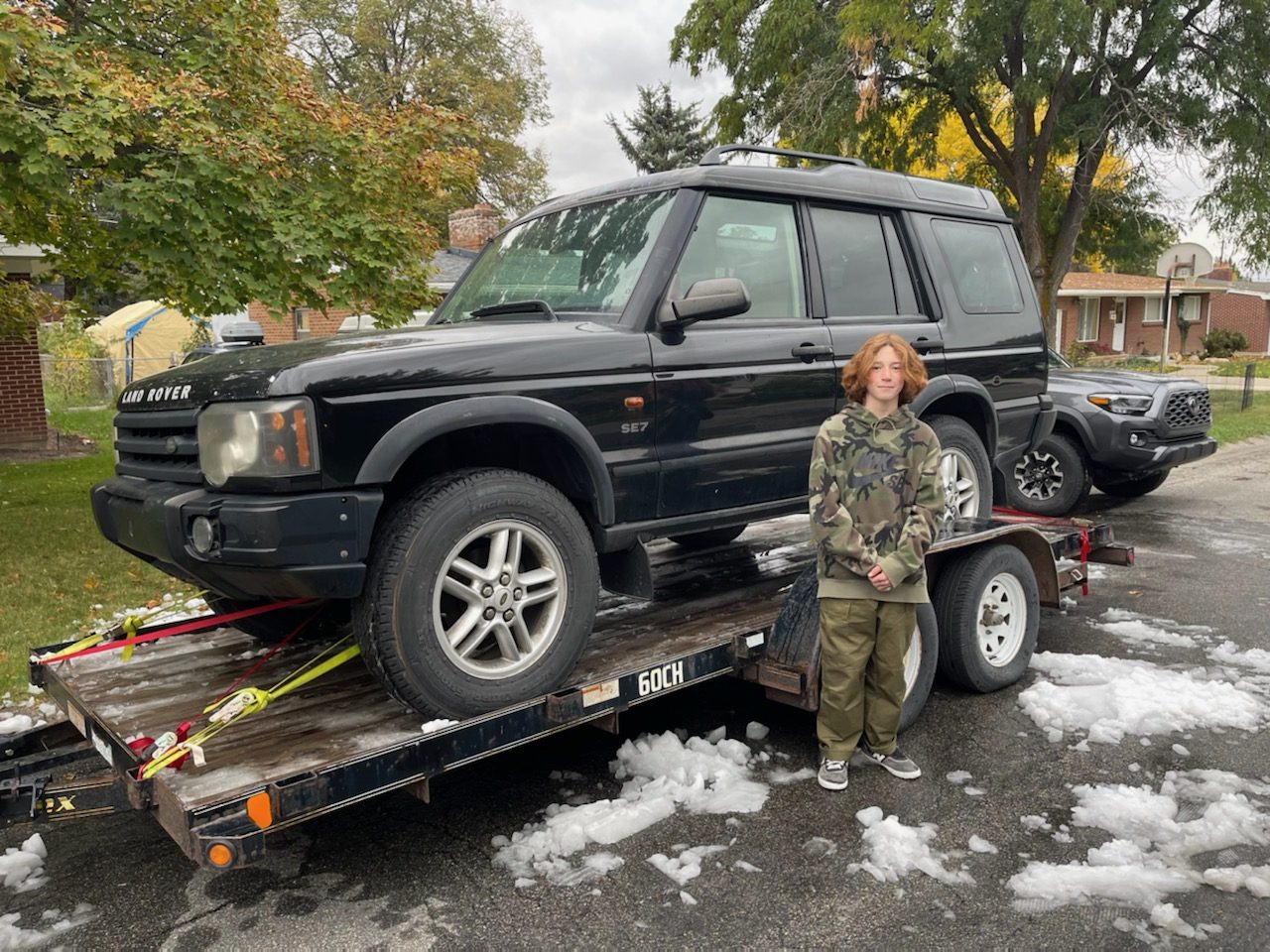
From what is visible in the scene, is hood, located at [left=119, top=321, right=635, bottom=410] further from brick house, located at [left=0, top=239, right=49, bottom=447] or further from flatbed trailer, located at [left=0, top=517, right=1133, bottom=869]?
brick house, located at [left=0, top=239, right=49, bottom=447]

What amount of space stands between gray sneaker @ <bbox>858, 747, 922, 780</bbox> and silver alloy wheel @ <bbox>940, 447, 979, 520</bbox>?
5.50 ft

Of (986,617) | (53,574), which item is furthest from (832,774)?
(53,574)

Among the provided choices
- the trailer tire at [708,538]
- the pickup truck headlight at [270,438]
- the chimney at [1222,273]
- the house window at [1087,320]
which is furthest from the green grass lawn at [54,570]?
the chimney at [1222,273]

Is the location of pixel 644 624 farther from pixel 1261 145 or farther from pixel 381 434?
pixel 1261 145

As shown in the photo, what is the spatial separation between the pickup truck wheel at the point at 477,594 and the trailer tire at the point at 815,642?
2.99ft

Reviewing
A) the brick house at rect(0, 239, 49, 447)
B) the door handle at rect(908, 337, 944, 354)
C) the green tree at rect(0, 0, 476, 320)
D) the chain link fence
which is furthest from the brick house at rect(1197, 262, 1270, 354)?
the door handle at rect(908, 337, 944, 354)

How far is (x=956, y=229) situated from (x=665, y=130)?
1528 inches

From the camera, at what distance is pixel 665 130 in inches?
1656

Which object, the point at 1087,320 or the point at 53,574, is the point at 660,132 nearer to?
the point at 1087,320

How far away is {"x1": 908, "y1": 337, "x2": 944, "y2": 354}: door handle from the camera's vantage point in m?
5.06

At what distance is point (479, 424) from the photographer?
11.3 feet

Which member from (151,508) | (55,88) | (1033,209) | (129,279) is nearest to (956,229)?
(151,508)

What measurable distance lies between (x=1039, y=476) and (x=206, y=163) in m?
7.69

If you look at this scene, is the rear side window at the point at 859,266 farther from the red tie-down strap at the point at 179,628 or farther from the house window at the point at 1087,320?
the house window at the point at 1087,320
